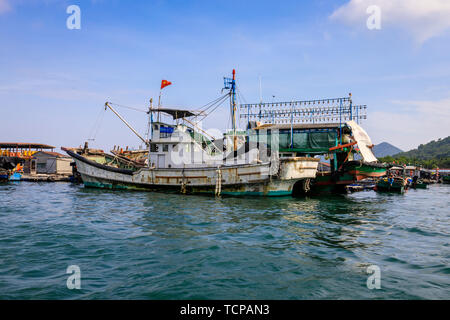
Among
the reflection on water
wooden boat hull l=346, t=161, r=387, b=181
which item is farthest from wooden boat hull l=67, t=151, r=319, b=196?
the reflection on water

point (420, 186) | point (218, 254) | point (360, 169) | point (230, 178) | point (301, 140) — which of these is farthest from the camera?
point (420, 186)

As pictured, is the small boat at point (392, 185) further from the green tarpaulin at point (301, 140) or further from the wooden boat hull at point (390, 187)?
the green tarpaulin at point (301, 140)

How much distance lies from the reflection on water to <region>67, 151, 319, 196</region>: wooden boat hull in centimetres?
586

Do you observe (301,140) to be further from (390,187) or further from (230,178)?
(390,187)

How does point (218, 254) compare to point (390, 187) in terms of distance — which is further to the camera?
point (390, 187)

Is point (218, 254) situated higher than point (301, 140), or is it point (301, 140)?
point (301, 140)

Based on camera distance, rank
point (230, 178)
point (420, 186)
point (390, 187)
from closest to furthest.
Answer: point (230, 178)
point (390, 187)
point (420, 186)

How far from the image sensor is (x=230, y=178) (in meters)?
19.2

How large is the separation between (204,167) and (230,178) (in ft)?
6.98

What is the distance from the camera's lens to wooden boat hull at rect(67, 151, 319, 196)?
18234 mm

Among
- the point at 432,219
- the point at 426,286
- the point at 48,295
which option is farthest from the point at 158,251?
the point at 432,219

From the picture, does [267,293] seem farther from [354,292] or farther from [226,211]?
[226,211]

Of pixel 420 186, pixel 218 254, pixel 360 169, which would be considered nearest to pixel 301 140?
pixel 360 169

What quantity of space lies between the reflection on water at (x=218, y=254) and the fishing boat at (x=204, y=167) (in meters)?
5.99
